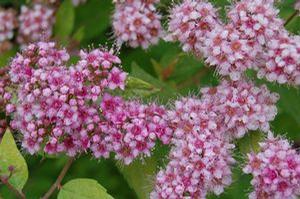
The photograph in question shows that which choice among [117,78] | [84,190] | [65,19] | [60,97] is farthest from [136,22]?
[84,190]

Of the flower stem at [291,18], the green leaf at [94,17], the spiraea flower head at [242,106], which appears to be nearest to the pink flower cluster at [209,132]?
the spiraea flower head at [242,106]

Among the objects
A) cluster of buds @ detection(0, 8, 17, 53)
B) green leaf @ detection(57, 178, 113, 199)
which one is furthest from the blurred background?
green leaf @ detection(57, 178, 113, 199)

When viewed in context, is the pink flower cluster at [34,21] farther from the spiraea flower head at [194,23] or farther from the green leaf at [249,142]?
the green leaf at [249,142]

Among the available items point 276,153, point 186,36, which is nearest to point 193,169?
point 276,153

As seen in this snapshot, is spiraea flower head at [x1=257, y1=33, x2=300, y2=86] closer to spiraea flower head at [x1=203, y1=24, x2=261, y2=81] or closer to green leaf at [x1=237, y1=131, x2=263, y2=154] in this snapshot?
spiraea flower head at [x1=203, y1=24, x2=261, y2=81]

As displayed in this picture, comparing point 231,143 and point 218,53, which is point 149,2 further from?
point 231,143
